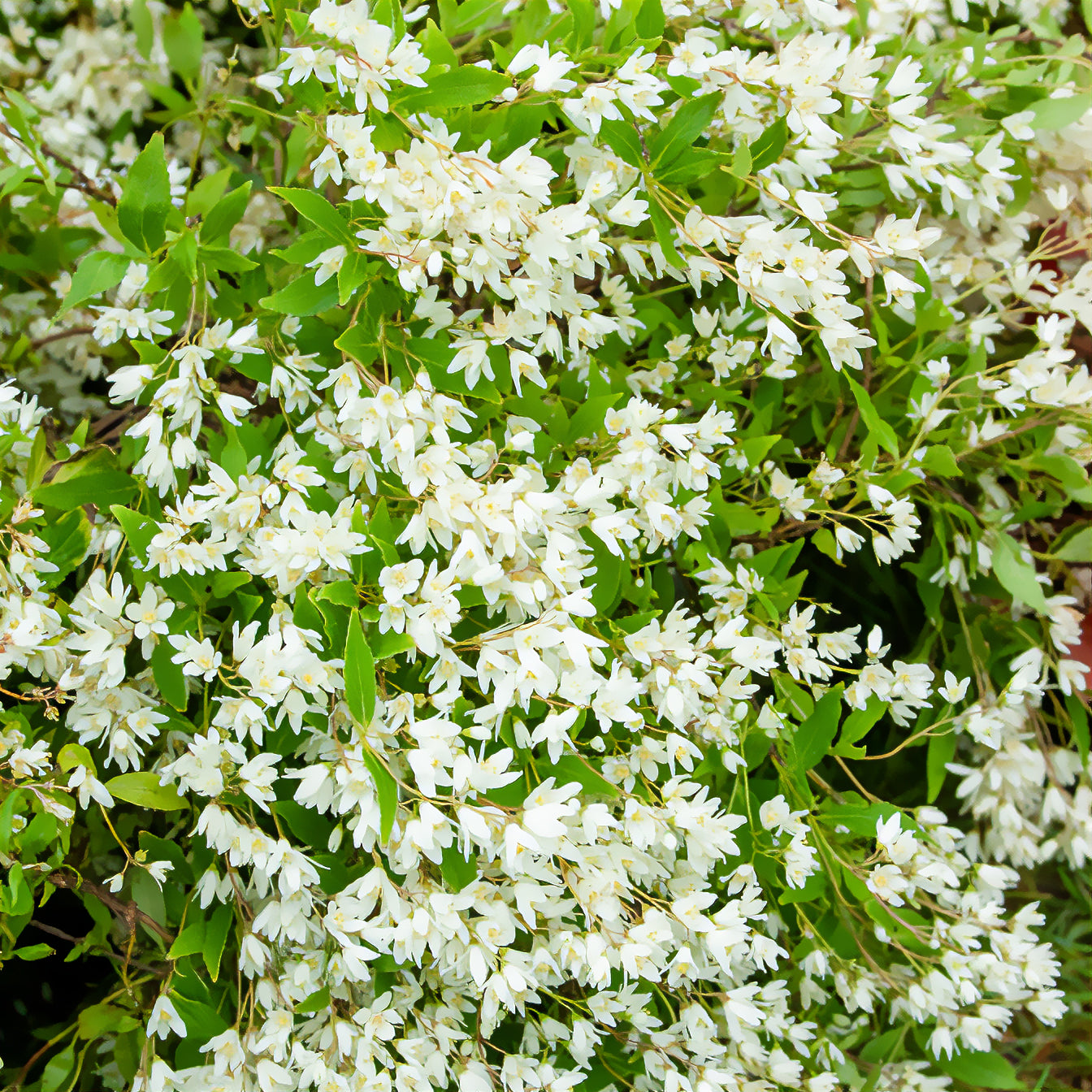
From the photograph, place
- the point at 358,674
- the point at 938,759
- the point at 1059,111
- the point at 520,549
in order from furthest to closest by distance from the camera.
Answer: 1. the point at 938,759
2. the point at 1059,111
3. the point at 520,549
4. the point at 358,674

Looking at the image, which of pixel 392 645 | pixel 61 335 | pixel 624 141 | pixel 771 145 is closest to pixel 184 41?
pixel 61 335

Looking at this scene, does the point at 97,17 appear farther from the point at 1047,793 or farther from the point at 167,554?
the point at 1047,793

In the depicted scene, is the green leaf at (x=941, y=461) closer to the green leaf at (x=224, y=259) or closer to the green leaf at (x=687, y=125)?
the green leaf at (x=687, y=125)

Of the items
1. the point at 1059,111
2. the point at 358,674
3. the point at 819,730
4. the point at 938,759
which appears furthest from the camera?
the point at 938,759

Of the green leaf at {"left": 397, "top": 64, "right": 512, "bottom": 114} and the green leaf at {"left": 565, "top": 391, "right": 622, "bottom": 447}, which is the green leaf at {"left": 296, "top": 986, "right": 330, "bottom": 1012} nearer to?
the green leaf at {"left": 565, "top": 391, "right": 622, "bottom": 447}

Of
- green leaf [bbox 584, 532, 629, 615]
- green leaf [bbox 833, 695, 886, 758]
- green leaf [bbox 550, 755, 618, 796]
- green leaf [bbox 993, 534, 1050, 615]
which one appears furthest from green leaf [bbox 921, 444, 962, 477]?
Answer: green leaf [bbox 550, 755, 618, 796]

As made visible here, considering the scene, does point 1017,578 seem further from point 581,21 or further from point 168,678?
point 168,678

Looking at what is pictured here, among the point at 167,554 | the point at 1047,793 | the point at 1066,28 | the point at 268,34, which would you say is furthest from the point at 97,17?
the point at 1047,793
